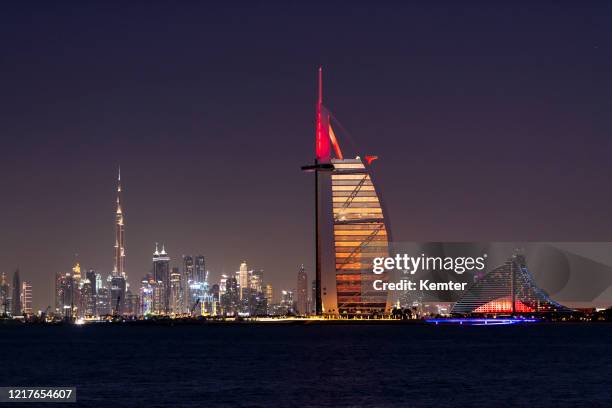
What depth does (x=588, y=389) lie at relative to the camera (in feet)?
299

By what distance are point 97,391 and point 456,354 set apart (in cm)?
5735

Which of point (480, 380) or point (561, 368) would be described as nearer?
point (480, 380)

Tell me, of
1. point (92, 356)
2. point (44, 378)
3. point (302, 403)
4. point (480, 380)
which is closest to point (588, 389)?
point (480, 380)

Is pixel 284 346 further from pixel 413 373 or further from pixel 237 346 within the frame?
pixel 413 373

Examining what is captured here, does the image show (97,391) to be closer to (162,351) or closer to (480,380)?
(480,380)

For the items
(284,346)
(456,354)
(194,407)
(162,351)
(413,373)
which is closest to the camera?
(194,407)

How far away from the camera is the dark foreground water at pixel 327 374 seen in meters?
83.7

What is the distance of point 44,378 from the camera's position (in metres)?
105

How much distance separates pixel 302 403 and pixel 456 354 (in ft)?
189

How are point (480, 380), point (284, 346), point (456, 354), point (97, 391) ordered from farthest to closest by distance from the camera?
point (284, 346) → point (456, 354) → point (480, 380) → point (97, 391)

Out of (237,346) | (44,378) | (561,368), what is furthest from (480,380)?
(237,346)

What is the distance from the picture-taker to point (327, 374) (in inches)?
4065

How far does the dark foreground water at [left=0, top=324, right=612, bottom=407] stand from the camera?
275 feet

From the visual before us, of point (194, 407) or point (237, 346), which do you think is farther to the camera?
point (237, 346)
